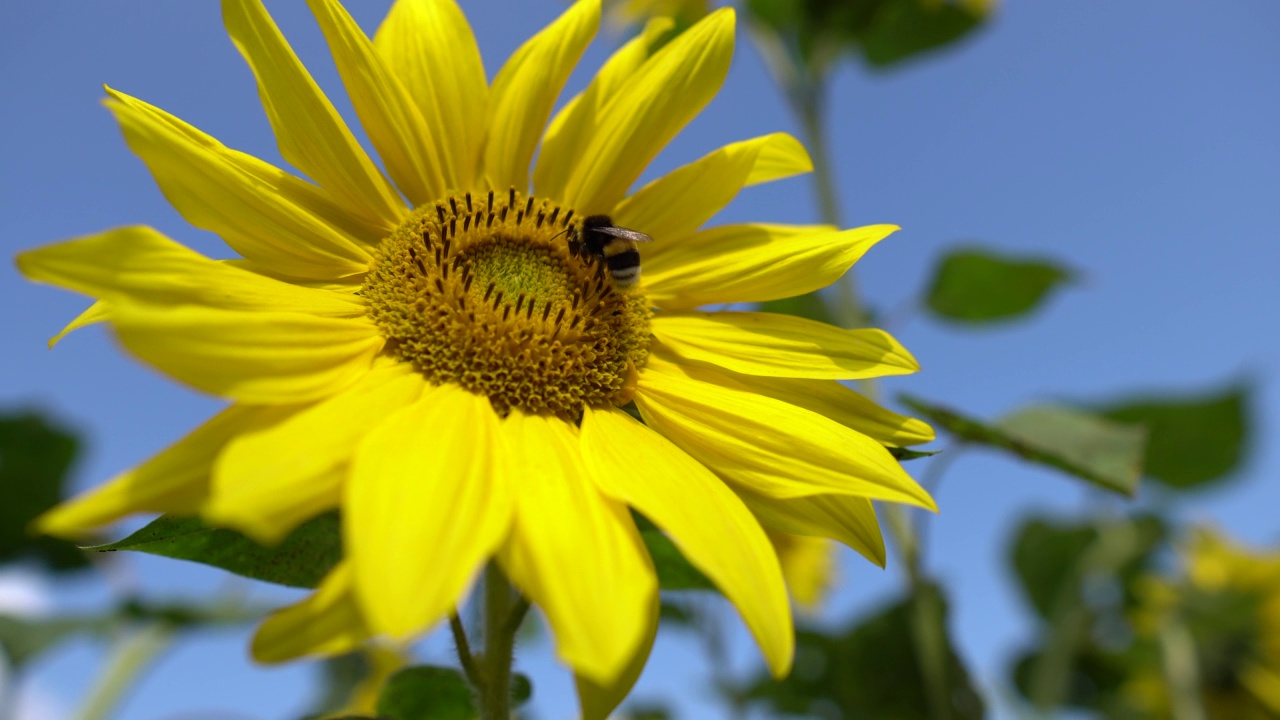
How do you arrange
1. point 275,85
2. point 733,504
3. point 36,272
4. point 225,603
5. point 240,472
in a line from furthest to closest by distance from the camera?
1. point 225,603
2. point 275,85
3. point 733,504
4. point 36,272
5. point 240,472

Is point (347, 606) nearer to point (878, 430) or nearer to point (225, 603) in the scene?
Answer: point (878, 430)

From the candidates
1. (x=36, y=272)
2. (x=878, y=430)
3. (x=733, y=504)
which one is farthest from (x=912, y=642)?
(x=36, y=272)

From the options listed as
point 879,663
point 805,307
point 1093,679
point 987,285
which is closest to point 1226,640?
point 1093,679

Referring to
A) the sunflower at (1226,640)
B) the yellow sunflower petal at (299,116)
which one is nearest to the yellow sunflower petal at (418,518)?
the yellow sunflower petal at (299,116)

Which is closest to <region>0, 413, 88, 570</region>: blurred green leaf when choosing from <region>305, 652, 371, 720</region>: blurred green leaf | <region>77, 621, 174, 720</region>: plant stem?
<region>77, 621, 174, 720</region>: plant stem

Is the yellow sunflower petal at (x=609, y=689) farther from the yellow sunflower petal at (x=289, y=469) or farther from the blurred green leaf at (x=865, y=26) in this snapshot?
the blurred green leaf at (x=865, y=26)

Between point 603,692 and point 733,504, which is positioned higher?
point 733,504
